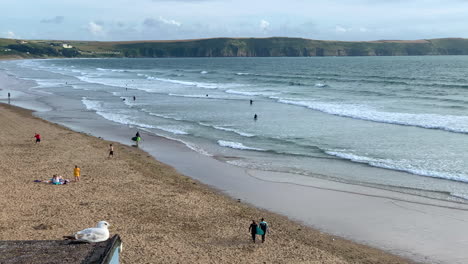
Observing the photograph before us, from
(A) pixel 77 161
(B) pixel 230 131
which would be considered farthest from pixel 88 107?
(A) pixel 77 161

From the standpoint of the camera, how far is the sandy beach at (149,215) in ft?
48.1

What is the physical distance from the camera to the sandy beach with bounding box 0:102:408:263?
14.6 meters

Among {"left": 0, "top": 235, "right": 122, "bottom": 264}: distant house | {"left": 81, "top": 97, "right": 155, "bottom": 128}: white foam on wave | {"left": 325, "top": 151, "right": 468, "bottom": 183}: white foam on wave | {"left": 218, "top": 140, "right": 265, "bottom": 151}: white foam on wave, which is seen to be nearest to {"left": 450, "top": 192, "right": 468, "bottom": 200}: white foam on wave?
{"left": 325, "top": 151, "right": 468, "bottom": 183}: white foam on wave

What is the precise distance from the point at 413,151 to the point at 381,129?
24.4ft

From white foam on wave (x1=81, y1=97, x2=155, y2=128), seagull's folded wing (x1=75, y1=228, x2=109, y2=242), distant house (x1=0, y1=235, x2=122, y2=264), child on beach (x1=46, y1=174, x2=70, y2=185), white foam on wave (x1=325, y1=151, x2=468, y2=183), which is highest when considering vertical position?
distant house (x1=0, y1=235, x2=122, y2=264)

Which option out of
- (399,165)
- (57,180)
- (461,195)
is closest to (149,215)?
(57,180)

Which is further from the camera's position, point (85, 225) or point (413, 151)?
point (413, 151)

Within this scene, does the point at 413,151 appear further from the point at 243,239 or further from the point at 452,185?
the point at 243,239

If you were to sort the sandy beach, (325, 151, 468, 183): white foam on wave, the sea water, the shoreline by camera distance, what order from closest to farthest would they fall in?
the sandy beach
the shoreline
(325, 151, 468, 183): white foam on wave
the sea water

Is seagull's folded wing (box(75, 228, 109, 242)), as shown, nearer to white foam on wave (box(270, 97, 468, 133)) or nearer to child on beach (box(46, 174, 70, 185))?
child on beach (box(46, 174, 70, 185))

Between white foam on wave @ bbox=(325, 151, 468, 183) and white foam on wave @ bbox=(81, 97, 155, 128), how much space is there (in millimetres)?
17128

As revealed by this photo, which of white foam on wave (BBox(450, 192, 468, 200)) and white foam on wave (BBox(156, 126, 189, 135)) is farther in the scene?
white foam on wave (BBox(156, 126, 189, 135))

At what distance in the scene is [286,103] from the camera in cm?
5259

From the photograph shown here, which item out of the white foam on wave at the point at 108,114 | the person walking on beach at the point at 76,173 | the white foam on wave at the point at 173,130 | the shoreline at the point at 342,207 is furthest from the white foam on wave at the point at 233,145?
the person walking on beach at the point at 76,173
